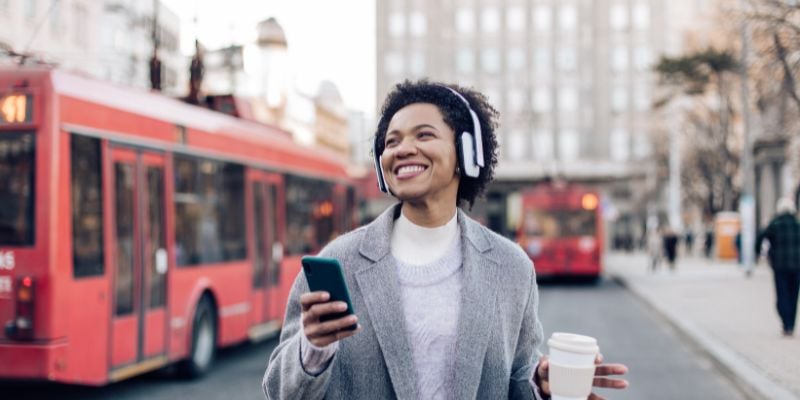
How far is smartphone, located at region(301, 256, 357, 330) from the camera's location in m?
2.25

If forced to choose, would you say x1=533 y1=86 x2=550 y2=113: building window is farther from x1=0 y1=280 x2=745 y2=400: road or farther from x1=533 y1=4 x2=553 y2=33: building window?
x1=0 y1=280 x2=745 y2=400: road

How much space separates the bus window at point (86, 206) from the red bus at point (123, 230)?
0.05ft

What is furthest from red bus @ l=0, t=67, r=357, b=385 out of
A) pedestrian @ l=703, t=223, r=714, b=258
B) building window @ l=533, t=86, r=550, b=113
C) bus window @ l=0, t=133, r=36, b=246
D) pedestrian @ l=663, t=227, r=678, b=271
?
building window @ l=533, t=86, r=550, b=113

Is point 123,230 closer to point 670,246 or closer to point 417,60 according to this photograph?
point 670,246

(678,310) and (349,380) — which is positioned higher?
(349,380)

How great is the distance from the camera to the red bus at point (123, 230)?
7.48m

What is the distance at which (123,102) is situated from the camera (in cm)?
879

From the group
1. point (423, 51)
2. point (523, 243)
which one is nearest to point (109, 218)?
point (523, 243)

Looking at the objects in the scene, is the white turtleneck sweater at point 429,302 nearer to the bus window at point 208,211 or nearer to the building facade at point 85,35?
the building facade at point 85,35

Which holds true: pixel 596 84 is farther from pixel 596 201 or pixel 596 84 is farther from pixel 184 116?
pixel 184 116

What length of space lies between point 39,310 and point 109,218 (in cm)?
123

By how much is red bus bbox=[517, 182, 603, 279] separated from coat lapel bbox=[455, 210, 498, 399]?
81.4 feet

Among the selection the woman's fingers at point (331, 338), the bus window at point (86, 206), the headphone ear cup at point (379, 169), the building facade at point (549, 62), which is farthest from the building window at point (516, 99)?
the woman's fingers at point (331, 338)

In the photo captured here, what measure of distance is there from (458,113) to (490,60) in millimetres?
74953
